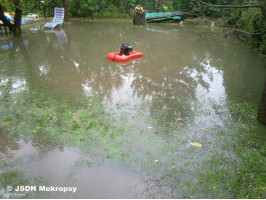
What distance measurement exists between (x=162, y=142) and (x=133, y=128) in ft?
1.95

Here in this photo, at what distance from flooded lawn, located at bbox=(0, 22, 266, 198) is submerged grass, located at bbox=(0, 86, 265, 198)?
0.01m

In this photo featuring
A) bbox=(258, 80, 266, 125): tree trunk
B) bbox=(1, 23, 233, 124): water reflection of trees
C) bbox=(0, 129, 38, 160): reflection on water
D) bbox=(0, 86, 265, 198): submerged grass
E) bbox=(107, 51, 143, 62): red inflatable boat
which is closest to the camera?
bbox=(0, 86, 265, 198): submerged grass

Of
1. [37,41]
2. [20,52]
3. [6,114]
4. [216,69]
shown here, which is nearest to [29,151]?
[6,114]

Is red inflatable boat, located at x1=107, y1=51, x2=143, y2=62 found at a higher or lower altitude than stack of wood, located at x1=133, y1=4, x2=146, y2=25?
lower

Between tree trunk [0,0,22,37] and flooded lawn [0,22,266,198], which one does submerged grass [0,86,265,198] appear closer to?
flooded lawn [0,22,266,198]

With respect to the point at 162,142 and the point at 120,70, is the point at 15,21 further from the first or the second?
the point at 162,142

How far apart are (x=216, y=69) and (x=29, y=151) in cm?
568

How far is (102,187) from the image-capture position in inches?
108

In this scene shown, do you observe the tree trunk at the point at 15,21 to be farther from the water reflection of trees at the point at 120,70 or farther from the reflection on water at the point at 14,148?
the reflection on water at the point at 14,148

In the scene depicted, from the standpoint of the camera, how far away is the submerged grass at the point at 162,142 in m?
2.73

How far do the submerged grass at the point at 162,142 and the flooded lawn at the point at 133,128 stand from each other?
0.01 m

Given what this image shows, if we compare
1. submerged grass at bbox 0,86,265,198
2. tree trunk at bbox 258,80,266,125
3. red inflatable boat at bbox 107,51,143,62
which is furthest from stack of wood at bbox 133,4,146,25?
tree trunk at bbox 258,80,266,125

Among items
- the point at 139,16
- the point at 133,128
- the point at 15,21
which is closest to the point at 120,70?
the point at 133,128

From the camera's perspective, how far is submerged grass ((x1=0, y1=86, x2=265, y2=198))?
273cm
